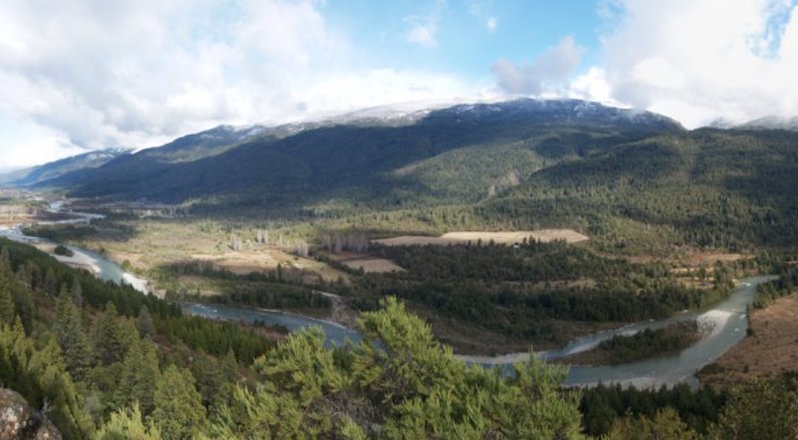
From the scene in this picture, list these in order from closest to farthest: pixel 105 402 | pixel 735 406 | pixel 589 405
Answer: pixel 735 406
pixel 105 402
pixel 589 405

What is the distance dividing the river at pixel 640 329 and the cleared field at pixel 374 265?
39181 mm

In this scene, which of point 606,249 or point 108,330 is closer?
point 108,330

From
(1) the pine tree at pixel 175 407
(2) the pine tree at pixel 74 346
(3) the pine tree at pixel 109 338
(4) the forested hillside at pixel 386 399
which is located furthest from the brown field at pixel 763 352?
(2) the pine tree at pixel 74 346

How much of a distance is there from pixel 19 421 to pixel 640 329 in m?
114

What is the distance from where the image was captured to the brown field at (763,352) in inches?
3152

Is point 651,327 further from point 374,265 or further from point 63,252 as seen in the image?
point 63,252

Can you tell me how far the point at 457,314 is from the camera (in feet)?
399

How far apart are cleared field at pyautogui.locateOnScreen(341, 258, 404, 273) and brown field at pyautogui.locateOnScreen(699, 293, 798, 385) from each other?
89.6 m

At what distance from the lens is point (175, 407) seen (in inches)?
1580

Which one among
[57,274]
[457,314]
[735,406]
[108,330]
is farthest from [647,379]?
[57,274]

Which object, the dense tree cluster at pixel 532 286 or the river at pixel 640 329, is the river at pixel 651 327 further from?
the dense tree cluster at pixel 532 286

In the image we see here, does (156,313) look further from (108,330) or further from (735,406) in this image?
(735,406)

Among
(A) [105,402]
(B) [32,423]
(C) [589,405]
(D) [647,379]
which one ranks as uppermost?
(B) [32,423]

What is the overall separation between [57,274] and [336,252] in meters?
96.6
